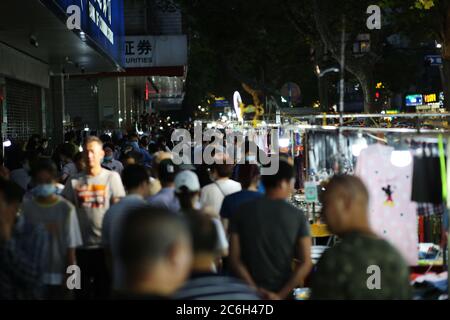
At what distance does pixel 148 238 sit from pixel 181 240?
161 mm

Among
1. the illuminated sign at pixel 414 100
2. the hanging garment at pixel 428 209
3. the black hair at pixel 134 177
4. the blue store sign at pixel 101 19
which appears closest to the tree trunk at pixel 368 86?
the blue store sign at pixel 101 19

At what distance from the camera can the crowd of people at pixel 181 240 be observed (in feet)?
11.5

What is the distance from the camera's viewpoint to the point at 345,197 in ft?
15.9

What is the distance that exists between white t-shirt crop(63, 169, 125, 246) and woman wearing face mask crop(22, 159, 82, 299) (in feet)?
4.45

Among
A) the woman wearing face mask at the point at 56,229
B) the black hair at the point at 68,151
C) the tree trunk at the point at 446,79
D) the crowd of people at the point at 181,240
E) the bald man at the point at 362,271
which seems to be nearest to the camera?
the crowd of people at the point at 181,240

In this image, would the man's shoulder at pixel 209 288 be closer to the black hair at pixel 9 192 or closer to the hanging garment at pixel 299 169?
the black hair at pixel 9 192

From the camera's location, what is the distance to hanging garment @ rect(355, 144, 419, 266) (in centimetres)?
746

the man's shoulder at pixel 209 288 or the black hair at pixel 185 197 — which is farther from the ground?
the black hair at pixel 185 197

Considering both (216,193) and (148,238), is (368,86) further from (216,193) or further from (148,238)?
(148,238)

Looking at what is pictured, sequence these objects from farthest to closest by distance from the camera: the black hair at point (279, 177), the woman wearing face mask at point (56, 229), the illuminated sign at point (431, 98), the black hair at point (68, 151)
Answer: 1. the illuminated sign at point (431, 98)
2. the black hair at point (68, 151)
3. the woman wearing face mask at point (56, 229)
4. the black hair at point (279, 177)

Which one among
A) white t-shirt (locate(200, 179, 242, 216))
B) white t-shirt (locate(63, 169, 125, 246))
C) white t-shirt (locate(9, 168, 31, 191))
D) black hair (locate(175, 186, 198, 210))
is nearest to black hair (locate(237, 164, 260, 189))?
white t-shirt (locate(200, 179, 242, 216))
